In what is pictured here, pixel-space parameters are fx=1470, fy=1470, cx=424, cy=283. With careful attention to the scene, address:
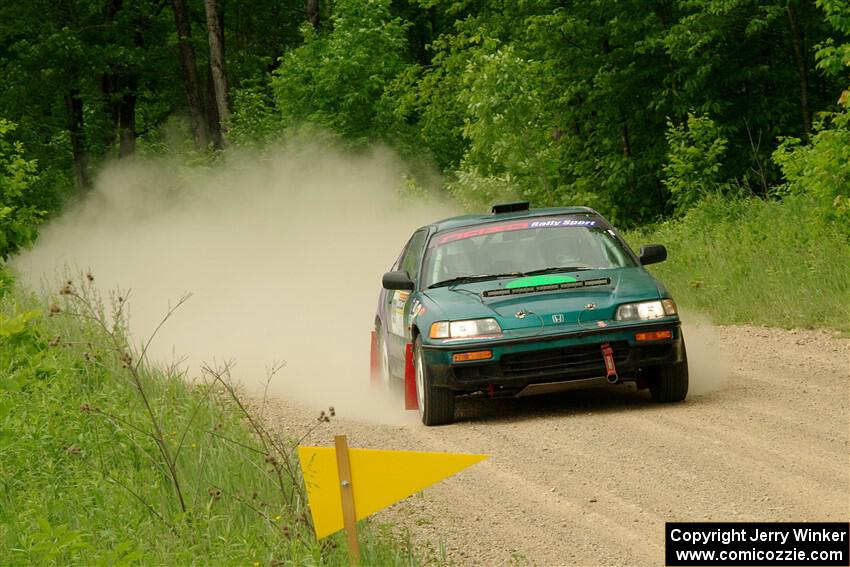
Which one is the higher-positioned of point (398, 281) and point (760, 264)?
point (398, 281)

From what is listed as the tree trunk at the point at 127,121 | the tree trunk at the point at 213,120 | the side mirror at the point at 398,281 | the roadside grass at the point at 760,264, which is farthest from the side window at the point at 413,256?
Result: the tree trunk at the point at 127,121

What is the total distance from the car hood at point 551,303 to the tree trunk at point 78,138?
42627mm

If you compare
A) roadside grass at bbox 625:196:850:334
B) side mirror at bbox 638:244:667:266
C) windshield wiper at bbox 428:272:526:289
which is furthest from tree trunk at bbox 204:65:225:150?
side mirror at bbox 638:244:667:266

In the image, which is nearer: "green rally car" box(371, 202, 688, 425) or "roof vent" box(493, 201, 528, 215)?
"green rally car" box(371, 202, 688, 425)

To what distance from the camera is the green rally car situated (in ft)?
35.0

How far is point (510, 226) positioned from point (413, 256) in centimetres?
117

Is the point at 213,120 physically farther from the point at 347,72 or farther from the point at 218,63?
the point at 347,72

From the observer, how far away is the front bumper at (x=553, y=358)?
1065 cm

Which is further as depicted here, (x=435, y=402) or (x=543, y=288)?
(x=543, y=288)

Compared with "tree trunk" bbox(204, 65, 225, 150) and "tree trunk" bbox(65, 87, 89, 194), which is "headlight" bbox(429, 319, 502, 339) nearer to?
"tree trunk" bbox(204, 65, 225, 150)

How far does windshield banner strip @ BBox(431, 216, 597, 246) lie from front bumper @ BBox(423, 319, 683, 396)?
1.79 metres

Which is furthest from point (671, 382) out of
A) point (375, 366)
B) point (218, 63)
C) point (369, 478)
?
point (218, 63)

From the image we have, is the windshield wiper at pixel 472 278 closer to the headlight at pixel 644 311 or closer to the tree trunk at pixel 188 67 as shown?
the headlight at pixel 644 311

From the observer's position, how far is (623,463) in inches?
346
